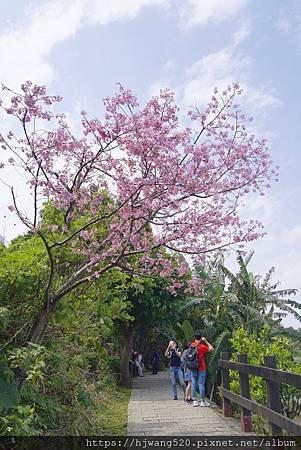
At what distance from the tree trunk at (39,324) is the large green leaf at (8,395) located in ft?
2.79

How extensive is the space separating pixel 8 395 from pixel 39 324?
44.0 inches

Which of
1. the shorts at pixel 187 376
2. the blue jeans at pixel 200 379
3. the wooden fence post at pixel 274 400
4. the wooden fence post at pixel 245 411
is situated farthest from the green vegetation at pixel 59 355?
the wooden fence post at pixel 274 400

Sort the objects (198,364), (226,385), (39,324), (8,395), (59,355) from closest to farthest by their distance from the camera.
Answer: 1. (8,395)
2. (39,324)
3. (59,355)
4. (226,385)
5. (198,364)

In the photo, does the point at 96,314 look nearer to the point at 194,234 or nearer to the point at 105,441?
the point at 105,441

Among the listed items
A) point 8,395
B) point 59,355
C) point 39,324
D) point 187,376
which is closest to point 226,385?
point 187,376

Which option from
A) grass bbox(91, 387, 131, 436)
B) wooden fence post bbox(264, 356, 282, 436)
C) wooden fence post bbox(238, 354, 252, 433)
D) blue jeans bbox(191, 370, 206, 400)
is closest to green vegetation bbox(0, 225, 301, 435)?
grass bbox(91, 387, 131, 436)

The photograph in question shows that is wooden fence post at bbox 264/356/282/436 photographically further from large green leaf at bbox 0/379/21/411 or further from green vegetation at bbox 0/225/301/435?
large green leaf at bbox 0/379/21/411

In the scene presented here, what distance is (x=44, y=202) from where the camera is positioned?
5516mm

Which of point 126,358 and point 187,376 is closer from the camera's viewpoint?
point 187,376

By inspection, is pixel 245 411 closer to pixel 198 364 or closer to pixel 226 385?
pixel 226 385

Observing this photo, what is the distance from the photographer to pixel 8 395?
3984mm

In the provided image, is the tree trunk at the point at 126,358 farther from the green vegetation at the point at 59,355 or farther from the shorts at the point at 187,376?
the shorts at the point at 187,376

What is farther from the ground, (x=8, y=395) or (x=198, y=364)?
(x=198, y=364)

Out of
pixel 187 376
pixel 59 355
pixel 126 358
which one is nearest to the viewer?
pixel 59 355
